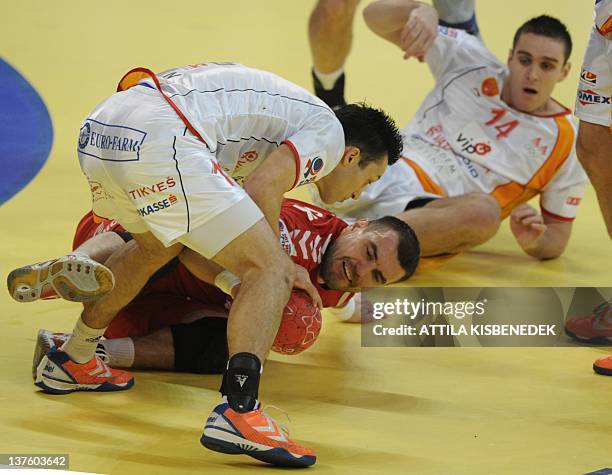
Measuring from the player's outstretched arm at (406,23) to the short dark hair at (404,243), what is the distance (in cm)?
170

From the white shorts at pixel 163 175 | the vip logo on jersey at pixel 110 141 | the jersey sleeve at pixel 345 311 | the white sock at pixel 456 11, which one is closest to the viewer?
the white shorts at pixel 163 175

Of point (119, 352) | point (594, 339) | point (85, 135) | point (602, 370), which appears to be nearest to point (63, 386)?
point (119, 352)

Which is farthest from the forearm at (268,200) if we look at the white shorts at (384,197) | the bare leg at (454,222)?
the white shorts at (384,197)

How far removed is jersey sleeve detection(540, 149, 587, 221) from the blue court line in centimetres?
282

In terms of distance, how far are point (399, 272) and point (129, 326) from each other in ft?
3.43

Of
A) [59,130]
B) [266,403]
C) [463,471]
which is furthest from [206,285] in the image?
[59,130]

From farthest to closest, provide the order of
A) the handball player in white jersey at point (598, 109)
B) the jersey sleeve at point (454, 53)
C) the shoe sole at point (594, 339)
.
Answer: the jersey sleeve at point (454, 53) → the shoe sole at point (594, 339) → the handball player in white jersey at point (598, 109)

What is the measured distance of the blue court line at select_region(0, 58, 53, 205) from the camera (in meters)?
6.74

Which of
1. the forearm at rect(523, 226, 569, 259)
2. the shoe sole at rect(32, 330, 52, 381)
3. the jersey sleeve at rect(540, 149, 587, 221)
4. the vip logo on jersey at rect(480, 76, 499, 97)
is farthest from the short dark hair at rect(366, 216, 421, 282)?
the vip logo on jersey at rect(480, 76, 499, 97)

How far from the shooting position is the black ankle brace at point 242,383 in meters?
3.56

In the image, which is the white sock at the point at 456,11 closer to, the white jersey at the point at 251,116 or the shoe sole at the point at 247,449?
the white jersey at the point at 251,116

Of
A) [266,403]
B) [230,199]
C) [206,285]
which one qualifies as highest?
[230,199]

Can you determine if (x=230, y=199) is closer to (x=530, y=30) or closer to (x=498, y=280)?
(x=498, y=280)

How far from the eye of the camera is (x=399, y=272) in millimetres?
4535
